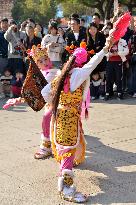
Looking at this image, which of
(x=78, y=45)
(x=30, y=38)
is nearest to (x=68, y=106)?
(x=78, y=45)

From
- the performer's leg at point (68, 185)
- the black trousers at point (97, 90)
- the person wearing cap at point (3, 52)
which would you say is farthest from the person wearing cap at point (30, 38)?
the performer's leg at point (68, 185)

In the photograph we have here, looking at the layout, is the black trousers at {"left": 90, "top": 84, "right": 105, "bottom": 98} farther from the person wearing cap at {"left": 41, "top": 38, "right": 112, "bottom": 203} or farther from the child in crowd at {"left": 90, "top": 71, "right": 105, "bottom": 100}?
the person wearing cap at {"left": 41, "top": 38, "right": 112, "bottom": 203}

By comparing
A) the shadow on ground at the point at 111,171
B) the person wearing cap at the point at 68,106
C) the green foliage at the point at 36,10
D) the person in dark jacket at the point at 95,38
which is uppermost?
the green foliage at the point at 36,10

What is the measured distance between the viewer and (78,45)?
959 centimetres

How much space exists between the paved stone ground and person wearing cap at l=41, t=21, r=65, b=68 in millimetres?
2297

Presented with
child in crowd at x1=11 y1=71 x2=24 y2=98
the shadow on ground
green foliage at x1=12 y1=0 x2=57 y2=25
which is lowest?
the shadow on ground

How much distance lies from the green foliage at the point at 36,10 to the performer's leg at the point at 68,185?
2479 inches

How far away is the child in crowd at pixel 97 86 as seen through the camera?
1001cm

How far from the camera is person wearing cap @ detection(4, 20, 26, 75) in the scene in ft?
34.2

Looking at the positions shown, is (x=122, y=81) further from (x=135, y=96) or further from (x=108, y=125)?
(x=108, y=125)

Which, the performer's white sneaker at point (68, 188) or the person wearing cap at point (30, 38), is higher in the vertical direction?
the person wearing cap at point (30, 38)

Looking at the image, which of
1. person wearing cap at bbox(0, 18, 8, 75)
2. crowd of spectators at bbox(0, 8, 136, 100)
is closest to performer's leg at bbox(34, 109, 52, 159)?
crowd of spectators at bbox(0, 8, 136, 100)

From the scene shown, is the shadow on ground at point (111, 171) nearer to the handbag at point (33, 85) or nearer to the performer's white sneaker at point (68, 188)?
the performer's white sneaker at point (68, 188)

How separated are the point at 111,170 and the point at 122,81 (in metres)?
5.29
